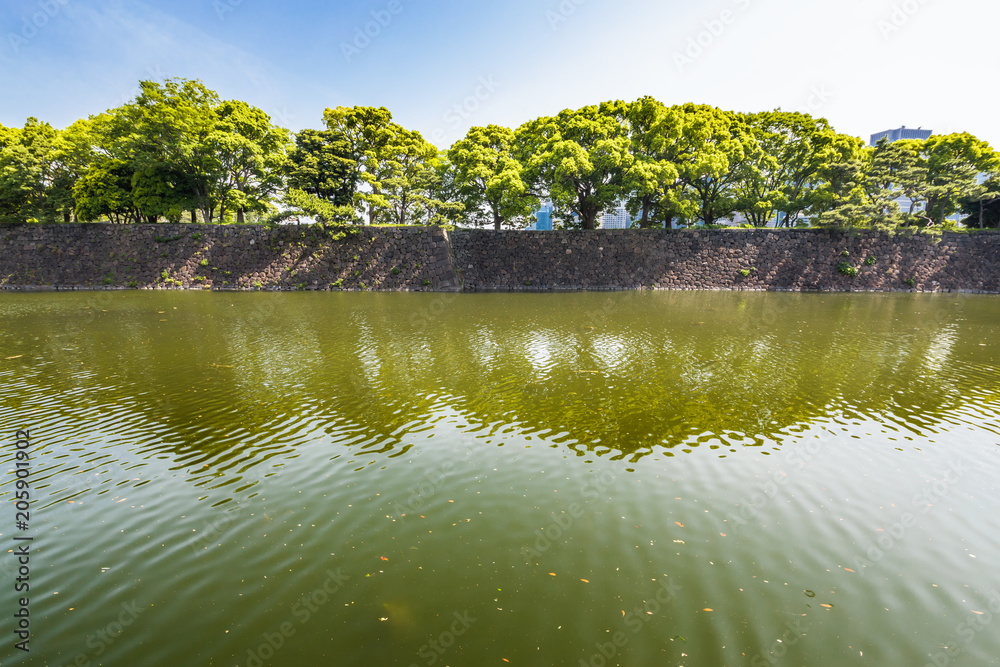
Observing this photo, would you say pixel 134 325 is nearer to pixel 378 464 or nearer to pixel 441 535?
pixel 378 464

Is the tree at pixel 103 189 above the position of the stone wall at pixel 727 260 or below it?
above

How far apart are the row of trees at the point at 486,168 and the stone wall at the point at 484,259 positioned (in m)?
2.04

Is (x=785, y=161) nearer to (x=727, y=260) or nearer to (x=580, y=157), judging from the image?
(x=727, y=260)

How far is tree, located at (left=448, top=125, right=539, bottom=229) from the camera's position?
3447 cm

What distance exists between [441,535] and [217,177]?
44.6 m

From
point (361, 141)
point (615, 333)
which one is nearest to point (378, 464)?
point (615, 333)

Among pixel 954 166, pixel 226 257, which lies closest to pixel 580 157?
pixel 226 257

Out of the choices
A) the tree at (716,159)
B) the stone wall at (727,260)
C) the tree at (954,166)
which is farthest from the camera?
the tree at (954,166)

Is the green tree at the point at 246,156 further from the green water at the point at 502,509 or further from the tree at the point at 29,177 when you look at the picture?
the green water at the point at 502,509

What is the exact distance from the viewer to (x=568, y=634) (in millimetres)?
3863
